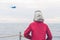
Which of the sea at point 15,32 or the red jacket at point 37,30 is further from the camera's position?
the sea at point 15,32

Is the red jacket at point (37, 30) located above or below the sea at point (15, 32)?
below

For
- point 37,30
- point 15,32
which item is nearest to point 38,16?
point 37,30

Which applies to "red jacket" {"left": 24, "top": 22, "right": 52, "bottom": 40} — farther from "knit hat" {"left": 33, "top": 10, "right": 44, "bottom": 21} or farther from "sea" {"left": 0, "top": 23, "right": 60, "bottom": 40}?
"sea" {"left": 0, "top": 23, "right": 60, "bottom": 40}

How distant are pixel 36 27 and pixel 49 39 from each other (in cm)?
41

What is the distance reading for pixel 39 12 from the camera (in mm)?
6789

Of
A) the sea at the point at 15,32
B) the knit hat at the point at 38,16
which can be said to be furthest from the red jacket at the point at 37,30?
the sea at the point at 15,32

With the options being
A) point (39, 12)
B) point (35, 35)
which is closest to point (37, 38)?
point (35, 35)

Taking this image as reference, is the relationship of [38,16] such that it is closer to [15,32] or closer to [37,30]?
[37,30]

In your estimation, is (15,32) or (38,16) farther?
(15,32)

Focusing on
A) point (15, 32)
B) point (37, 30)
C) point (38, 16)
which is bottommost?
point (37, 30)

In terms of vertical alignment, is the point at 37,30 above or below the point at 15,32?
below

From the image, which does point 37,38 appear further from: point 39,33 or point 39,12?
point 39,12

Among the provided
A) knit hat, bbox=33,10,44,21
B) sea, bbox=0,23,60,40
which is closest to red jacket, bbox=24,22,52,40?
knit hat, bbox=33,10,44,21

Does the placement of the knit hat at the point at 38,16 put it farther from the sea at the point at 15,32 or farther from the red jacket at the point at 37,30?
the sea at the point at 15,32
